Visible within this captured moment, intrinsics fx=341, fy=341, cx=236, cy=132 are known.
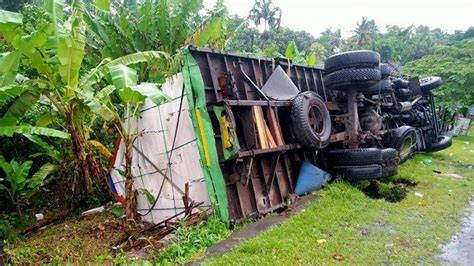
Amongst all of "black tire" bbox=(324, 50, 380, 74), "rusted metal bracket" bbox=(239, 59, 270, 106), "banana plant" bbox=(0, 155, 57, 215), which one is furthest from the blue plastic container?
"banana plant" bbox=(0, 155, 57, 215)

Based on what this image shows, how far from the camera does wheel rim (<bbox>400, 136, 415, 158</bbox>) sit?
7.37 metres

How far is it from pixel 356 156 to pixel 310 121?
978 millimetres

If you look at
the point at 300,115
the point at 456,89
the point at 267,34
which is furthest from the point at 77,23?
the point at 267,34

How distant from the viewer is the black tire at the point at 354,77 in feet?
18.7

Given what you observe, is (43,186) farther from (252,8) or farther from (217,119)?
(252,8)

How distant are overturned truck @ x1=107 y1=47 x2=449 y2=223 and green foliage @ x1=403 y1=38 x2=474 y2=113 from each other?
38.3ft

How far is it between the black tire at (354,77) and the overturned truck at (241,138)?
2cm

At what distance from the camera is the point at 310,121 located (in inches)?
221

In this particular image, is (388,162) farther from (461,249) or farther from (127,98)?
(127,98)

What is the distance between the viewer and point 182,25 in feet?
24.6

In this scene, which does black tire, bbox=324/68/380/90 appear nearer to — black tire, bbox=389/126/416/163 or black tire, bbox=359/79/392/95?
black tire, bbox=359/79/392/95

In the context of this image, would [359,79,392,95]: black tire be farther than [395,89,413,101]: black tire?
No

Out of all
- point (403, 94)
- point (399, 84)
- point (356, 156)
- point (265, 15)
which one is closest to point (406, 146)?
point (403, 94)

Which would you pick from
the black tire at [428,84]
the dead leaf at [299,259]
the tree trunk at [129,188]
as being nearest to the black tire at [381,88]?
the black tire at [428,84]
